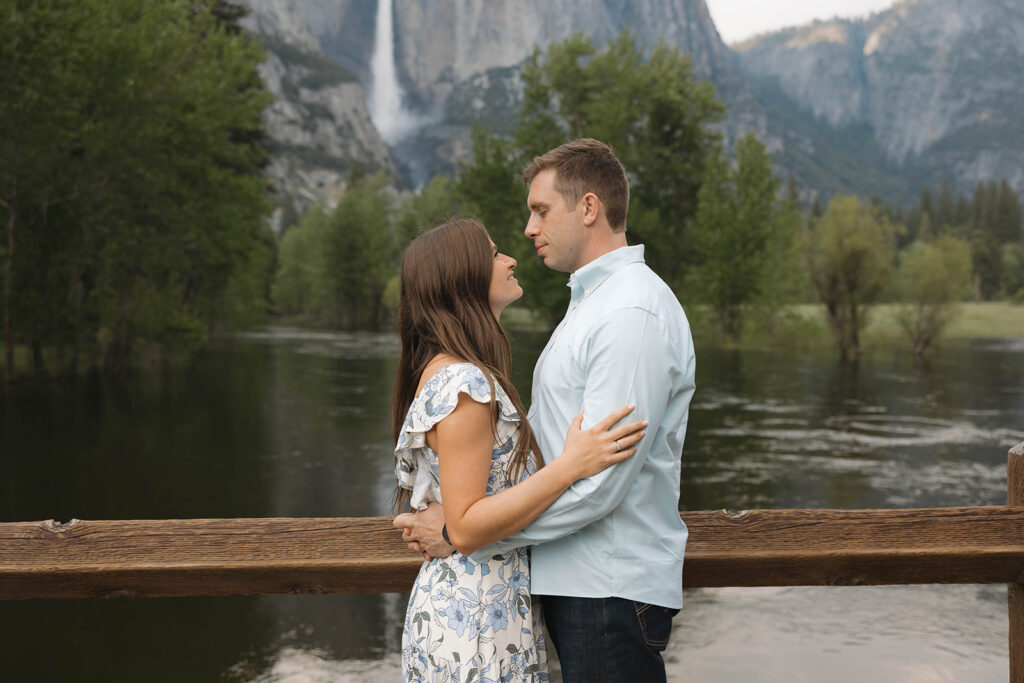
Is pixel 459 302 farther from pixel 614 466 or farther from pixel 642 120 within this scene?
pixel 642 120

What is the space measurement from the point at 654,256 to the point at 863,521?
49.0 m

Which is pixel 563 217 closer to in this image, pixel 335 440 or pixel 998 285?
pixel 335 440

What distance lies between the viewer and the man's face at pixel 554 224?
2342 mm

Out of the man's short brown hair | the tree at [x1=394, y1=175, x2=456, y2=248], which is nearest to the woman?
the man's short brown hair

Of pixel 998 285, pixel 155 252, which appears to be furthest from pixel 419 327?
pixel 998 285

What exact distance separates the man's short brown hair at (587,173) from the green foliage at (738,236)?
5031 cm

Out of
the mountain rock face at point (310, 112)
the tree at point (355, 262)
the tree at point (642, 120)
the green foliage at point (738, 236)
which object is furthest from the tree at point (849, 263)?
the mountain rock face at point (310, 112)

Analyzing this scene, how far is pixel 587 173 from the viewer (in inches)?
90.8

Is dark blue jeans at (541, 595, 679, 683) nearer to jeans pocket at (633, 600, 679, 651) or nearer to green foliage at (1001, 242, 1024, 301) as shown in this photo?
jeans pocket at (633, 600, 679, 651)

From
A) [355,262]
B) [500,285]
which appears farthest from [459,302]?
[355,262]

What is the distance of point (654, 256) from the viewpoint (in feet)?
167

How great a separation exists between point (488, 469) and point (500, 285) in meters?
0.49

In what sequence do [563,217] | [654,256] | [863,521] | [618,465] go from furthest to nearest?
[654,256]
[863,521]
[563,217]
[618,465]

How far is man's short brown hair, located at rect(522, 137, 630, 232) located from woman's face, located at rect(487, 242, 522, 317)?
0.76 feet
